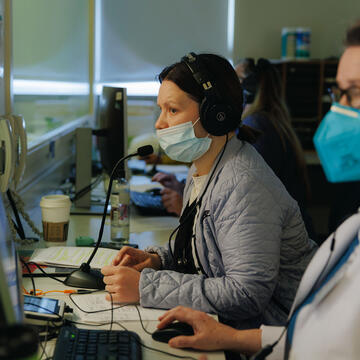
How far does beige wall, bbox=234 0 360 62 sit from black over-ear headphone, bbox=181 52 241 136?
3611mm

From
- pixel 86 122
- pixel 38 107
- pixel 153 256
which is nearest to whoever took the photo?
pixel 153 256

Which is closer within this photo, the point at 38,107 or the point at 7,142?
the point at 7,142

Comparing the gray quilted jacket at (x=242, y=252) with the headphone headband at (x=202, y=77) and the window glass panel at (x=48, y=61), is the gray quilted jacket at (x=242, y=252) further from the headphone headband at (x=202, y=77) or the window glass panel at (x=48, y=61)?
the window glass panel at (x=48, y=61)

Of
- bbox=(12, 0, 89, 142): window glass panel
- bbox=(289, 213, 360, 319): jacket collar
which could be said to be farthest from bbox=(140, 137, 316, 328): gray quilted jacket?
bbox=(12, 0, 89, 142): window glass panel

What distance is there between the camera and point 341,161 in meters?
1.02

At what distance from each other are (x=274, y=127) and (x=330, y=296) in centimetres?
170

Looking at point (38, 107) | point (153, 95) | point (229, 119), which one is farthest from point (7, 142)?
point (153, 95)

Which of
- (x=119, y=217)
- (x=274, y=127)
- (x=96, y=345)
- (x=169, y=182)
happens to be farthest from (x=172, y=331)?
(x=274, y=127)

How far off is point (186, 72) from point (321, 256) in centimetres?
63

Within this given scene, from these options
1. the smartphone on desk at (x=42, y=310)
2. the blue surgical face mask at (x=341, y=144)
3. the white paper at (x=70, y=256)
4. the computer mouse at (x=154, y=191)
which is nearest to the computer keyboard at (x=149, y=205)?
the computer mouse at (x=154, y=191)

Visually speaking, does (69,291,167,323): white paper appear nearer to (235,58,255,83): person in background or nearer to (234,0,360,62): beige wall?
(235,58,255,83): person in background

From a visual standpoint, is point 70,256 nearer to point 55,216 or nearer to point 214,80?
point 55,216

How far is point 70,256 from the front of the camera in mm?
1534

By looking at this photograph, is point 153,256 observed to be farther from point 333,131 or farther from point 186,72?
point 333,131
